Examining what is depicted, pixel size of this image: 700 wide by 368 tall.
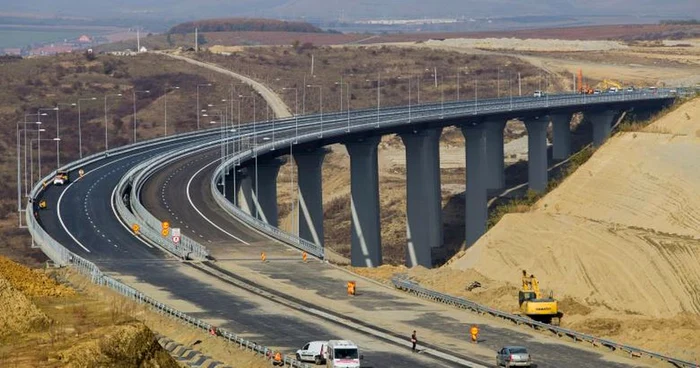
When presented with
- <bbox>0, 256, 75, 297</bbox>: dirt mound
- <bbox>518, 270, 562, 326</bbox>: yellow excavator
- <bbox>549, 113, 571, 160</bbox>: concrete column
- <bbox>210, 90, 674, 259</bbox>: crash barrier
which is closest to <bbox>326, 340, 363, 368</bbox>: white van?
<bbox>0, 256, 75, 297</bbox>: dirt mound

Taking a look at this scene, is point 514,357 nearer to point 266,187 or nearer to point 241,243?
point 241,243

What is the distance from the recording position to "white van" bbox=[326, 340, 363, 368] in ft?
203

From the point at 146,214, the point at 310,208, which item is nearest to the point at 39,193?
the point at 146,214

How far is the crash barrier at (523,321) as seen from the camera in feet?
224

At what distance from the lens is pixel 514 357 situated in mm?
63906

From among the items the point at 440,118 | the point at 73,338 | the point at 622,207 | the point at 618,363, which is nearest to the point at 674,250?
the point at 622,207

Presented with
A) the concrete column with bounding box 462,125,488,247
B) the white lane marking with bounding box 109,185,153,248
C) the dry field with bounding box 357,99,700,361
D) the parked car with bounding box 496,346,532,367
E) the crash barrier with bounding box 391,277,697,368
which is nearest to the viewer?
the parked car with bounding box 496,346,532,367

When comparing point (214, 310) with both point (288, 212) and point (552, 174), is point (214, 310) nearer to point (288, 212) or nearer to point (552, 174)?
point (288, 212)

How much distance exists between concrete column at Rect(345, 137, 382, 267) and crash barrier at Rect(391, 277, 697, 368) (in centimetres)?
5617

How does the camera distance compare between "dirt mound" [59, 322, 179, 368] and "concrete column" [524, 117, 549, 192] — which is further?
"concrete column" [524, 117, 549, 192]

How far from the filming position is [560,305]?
85.6 metres

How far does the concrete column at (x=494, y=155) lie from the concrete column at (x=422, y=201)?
13247mm

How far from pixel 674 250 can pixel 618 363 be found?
2521 cm

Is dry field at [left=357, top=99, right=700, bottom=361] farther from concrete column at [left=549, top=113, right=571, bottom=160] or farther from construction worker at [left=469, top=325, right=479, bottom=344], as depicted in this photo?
concrete column at [left=549, top=113, right=571, bottom=160]
